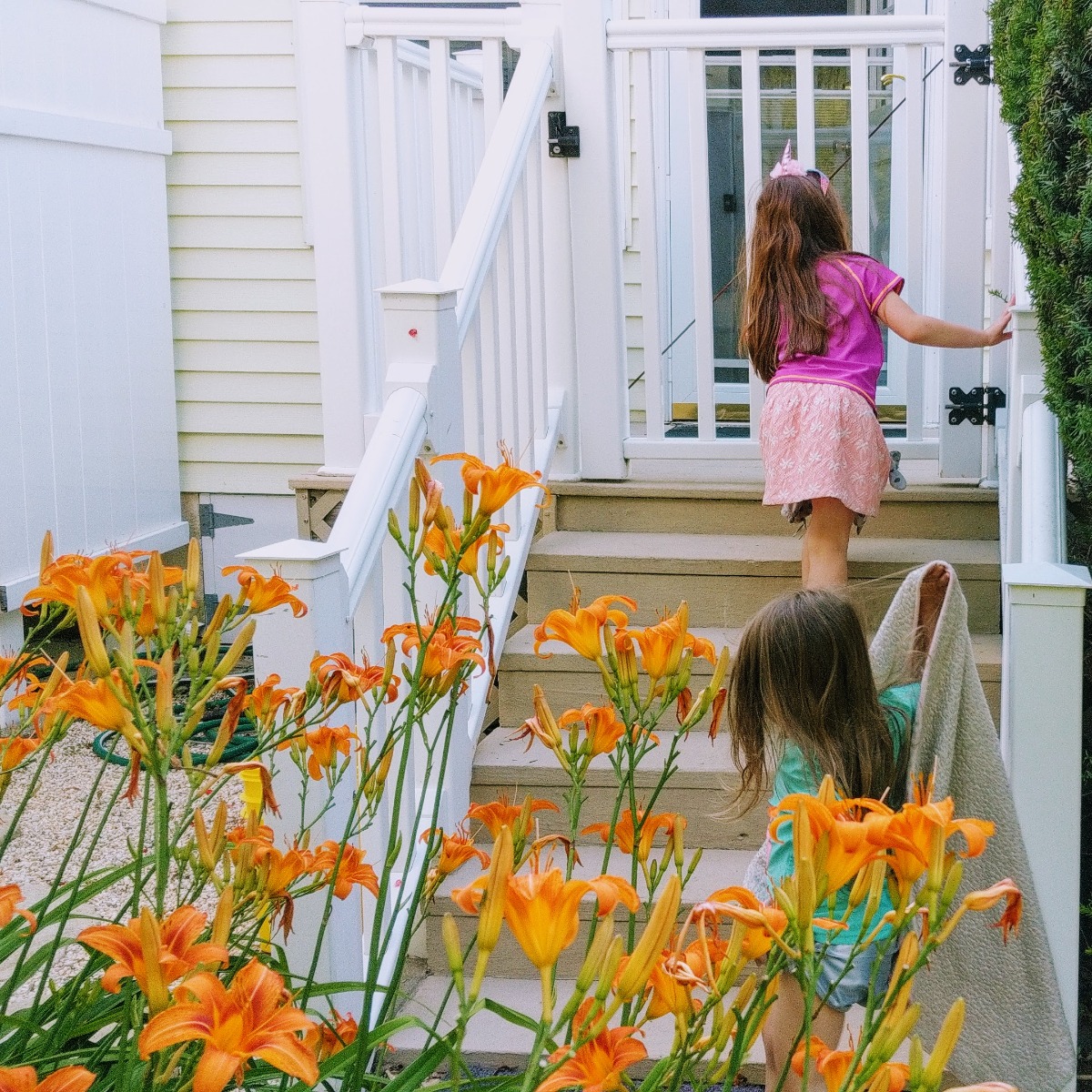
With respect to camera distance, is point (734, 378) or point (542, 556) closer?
point (542, 556)

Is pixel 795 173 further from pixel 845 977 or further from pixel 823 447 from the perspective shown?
pixel 845 977

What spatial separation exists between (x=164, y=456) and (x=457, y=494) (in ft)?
11.4

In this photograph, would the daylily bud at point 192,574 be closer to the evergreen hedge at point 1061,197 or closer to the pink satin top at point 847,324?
the evergreen hedge at point 1061,197

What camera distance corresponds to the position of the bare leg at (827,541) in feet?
11.2

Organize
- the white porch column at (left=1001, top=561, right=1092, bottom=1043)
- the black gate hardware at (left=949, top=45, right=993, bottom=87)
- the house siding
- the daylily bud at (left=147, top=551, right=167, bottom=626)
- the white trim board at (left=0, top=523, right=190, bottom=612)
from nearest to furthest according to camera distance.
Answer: the daylily bud at (left=147, top=551, right=167, bottom=626), the white porch column at (left=1001, top=561, right=1092, bottom=1043), the black gate hardware at (left=949, top=45, right=993, bottom=87), the white trim board at (left=0, top=523, right=190, bottom=612), the house siding

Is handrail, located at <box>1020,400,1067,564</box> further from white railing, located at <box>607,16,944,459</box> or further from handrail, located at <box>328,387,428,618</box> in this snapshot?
white railing, located at <box>607,16,944,459</box>

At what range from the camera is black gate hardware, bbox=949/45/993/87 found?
12.0 feet

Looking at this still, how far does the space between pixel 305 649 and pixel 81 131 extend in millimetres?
3957

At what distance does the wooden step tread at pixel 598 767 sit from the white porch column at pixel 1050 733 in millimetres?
1171

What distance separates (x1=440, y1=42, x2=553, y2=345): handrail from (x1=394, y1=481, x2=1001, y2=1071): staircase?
829mm

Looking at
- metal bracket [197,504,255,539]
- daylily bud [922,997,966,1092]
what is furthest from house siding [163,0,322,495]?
daylily bud [922,997,966,1092]

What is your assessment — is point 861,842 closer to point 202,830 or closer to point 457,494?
point 202,830

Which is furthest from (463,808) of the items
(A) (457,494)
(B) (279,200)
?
(B) (279,200)

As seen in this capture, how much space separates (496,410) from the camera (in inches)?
137
